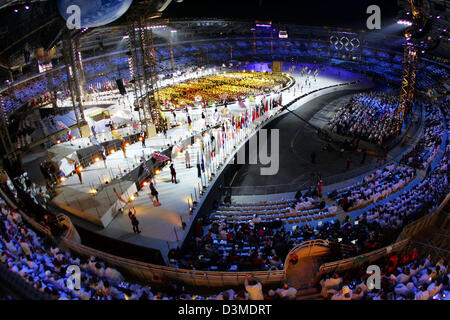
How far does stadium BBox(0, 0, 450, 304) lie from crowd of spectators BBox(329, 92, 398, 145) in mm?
274

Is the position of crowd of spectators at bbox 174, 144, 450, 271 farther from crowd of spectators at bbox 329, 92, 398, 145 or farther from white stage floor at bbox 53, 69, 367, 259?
crowd of spectators at bbox 329, 92, 398, 145

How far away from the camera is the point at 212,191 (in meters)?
20.7

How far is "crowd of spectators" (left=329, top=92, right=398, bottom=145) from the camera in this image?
30.1 meters

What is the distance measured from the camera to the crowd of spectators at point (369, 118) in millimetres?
30117

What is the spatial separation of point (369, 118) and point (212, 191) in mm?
22550

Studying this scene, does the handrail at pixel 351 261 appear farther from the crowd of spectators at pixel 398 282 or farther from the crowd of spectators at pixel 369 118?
the crowd of spectators at pixel 369 118

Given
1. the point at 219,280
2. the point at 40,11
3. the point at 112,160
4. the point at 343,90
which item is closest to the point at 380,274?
the point at 219,280

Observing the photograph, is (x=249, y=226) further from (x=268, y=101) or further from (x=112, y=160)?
(x=268, y=101)

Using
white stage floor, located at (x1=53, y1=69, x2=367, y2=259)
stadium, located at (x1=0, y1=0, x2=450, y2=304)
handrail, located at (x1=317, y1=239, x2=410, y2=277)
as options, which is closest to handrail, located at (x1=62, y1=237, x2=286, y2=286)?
stadium, located at (x1=0, y1=0, x2=450, y2=304)

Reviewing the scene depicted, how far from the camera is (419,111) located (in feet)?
118

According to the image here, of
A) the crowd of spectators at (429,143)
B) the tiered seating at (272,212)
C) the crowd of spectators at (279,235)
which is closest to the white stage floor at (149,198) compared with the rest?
the crowd of spectators at (279,235)

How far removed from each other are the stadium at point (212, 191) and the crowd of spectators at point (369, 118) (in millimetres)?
274

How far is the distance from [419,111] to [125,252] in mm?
35825

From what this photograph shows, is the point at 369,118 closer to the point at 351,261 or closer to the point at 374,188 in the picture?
the point at 374,188
